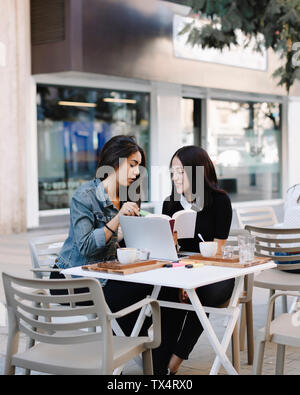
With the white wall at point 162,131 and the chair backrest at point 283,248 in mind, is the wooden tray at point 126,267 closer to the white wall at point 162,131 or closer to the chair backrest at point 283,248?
the chair backrest at point 283,248

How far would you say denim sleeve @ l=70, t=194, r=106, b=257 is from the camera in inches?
165

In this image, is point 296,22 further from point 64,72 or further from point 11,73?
point 11,73

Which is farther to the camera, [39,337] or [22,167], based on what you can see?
[22,167]

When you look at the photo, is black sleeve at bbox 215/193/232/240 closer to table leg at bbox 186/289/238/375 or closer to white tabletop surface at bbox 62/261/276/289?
white tabletop surface at bbox 62/261/276/289

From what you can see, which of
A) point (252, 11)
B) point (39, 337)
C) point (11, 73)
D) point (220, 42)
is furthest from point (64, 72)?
point (39, 337)

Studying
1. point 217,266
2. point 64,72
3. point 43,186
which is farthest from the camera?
point 43,186

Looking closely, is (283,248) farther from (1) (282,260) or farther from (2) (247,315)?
(2) (247,315)

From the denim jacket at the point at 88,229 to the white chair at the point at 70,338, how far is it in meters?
0.92

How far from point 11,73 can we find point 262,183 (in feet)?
28.5

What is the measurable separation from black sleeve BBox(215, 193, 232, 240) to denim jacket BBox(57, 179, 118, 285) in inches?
30.9

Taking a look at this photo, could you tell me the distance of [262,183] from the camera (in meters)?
18.4

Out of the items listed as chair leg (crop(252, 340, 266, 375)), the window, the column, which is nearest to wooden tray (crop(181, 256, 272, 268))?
chair leg (crop(252, 340, 266, 375))

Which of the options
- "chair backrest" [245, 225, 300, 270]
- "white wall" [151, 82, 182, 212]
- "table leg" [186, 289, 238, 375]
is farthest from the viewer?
"white wall" [151, 82, 182, 212]

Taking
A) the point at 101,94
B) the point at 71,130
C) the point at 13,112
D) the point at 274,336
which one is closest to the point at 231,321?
the point at 274,336
